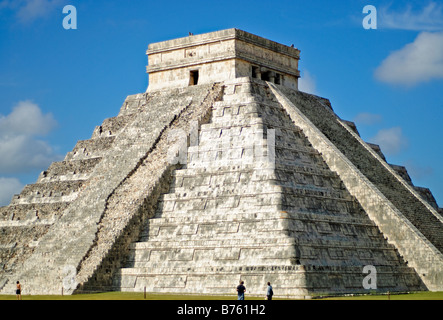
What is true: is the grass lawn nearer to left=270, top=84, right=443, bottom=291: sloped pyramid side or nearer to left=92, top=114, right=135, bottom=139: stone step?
left=270, top=84, right=443, bottom=291: sloped pyramid side

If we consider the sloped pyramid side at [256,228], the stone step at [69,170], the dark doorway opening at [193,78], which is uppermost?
the dark doorway opening at [193,78]

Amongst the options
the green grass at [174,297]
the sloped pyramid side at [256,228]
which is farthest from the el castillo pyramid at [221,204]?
the green grass at [174,297]

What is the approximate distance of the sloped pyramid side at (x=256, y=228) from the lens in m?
26.5

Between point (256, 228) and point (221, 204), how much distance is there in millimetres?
2068

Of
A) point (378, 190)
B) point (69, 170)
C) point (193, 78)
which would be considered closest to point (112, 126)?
point (69, 170)

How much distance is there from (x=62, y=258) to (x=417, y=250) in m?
12.2

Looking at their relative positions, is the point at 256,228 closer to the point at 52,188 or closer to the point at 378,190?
the point at 378,190

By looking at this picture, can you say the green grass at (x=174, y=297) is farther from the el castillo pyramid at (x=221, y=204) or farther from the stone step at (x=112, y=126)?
the stone step at (x=112, y=126)

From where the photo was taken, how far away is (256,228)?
27438mm

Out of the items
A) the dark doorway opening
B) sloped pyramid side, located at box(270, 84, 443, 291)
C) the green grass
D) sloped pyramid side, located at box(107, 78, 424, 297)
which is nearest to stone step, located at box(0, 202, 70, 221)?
sloped pyramid side, located at box(107, 78, 424, 297)

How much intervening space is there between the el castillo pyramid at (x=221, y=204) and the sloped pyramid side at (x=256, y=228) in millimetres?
48
